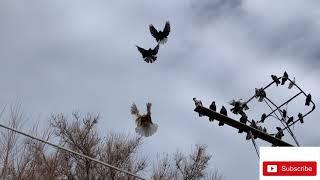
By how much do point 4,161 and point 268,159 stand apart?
8.58 metres

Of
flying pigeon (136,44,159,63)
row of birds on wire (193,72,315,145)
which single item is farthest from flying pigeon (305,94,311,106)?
flying pigeon (136,44,159,63)

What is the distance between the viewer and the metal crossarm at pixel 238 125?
5.50 m

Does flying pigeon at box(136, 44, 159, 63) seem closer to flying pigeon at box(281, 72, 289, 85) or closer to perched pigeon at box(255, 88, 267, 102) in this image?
perched pigeon at box(255, 88, 267, 102)

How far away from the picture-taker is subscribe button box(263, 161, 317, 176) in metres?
5.15

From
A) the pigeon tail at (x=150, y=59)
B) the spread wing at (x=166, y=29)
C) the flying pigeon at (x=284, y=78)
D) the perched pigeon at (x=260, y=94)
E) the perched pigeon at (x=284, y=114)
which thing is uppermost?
the flying pigeon at (x=284, y=78)

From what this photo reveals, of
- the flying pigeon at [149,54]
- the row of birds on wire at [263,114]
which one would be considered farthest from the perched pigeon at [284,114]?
the flying pigeon at [149,54]

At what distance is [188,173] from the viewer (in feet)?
81.1

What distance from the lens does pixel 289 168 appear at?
16.9ft

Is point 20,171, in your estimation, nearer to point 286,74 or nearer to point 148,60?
point 286,74

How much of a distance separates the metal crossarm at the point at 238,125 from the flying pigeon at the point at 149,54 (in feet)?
5.08

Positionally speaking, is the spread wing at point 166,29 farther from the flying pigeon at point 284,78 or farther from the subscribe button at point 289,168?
the flying pigeon at point 284,78

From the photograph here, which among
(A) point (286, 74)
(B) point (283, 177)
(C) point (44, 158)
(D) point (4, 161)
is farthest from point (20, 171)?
(B) point (283, 177)

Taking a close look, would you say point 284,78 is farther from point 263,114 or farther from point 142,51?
point 142,51

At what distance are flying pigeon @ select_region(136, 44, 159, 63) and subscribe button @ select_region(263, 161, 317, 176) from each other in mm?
1897
